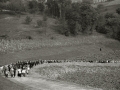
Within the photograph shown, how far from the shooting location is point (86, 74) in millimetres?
37062

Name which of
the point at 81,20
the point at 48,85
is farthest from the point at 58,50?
the point at 48,85

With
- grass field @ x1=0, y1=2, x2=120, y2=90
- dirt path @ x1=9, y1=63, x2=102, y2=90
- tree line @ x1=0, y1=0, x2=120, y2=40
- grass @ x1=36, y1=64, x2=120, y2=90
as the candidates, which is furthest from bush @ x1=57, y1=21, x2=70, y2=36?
dirt path @ x1=9, y1=63, x2=102, y2=90

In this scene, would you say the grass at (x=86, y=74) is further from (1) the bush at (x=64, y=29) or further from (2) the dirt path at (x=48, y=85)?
(1) the bush at (x=64, y=29)

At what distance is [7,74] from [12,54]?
2127 centimetres

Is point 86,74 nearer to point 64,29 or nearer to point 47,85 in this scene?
point 47,85

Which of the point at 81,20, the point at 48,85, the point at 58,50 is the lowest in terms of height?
the point at 58,50

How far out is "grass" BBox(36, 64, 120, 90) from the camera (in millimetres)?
30656

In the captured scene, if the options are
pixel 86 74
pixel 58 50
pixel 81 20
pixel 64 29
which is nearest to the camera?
pixel 86 74

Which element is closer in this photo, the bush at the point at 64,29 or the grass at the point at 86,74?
the grass at the point at 86,74

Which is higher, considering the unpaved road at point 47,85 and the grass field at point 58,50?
the unpaved road at point 47,85

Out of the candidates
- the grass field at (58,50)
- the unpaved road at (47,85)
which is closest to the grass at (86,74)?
the grass field at (58,50)

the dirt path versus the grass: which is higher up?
the dirt path

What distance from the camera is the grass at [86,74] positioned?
3066cm

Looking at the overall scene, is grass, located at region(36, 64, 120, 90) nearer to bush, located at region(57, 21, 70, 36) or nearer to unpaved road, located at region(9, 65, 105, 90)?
unpaved road, located at region(9, 65, 105, 90)
